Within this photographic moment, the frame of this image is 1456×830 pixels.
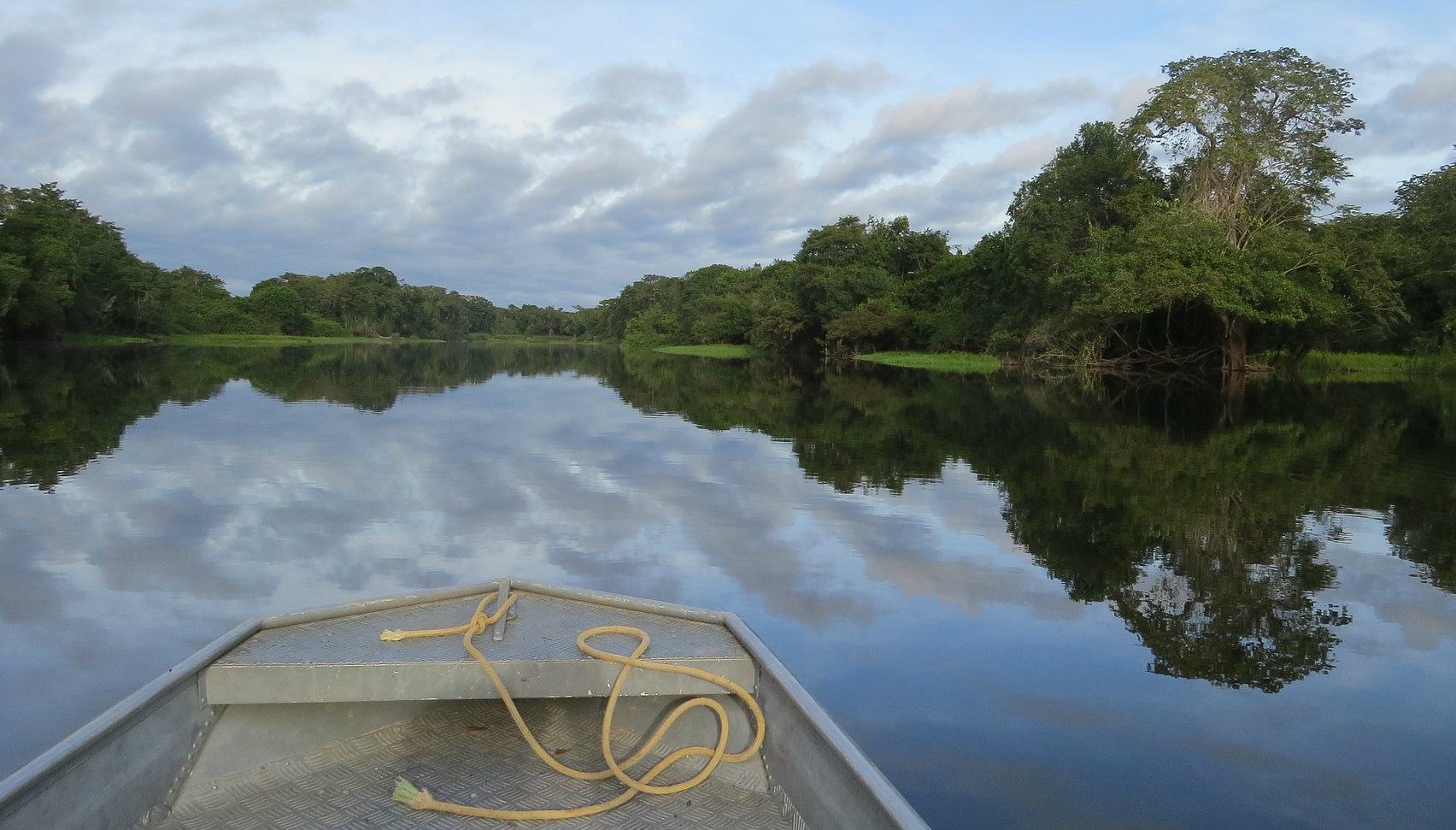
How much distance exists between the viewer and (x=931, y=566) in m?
5.54

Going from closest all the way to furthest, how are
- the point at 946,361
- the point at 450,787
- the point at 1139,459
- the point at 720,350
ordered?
the point at 450,787 → the point at 1139,459 → the point at 946,361 → the point at 720,350

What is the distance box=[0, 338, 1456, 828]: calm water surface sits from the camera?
3166 millimetres

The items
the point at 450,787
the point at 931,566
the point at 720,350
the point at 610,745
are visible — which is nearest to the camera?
the point at 450,787

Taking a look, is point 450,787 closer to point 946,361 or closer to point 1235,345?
point 1235,345

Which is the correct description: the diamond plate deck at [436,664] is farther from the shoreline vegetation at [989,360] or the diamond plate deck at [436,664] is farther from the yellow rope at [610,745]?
the shoreline vegetation at [989,360]

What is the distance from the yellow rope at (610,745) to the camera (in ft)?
8.22

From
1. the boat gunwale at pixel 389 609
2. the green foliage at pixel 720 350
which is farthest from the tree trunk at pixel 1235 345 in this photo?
the boat gunwale at pixel 389 609

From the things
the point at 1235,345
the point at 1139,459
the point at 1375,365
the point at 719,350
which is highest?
the point at 1235,345

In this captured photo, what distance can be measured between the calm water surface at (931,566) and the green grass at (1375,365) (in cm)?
1701

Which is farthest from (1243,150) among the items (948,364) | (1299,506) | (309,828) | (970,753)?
(309,828)

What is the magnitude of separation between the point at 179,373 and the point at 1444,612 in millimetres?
24595

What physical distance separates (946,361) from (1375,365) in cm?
1390

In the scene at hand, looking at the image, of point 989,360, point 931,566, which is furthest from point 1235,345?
point 931,566

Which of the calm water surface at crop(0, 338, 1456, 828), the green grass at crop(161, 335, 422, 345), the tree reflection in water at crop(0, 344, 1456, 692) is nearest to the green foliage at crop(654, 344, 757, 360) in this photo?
the tree reflection in water at crop(0, 344, 1456, 692)
